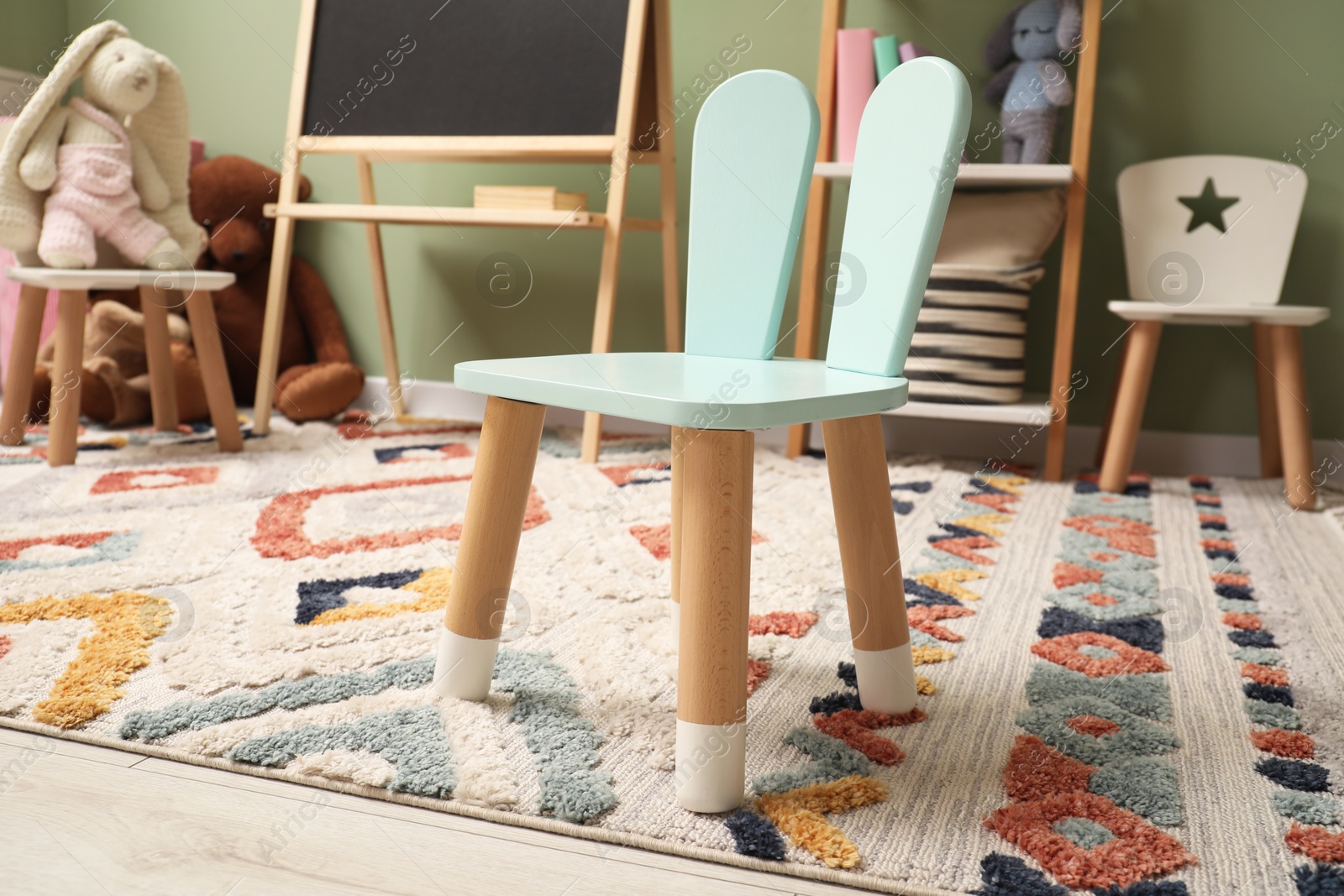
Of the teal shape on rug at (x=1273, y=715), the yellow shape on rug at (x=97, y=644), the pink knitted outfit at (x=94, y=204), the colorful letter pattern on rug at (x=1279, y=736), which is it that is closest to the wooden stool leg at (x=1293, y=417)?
the colorful letter pattern on rug at (x=1279, y=736)

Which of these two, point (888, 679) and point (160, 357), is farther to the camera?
point (160, 357)

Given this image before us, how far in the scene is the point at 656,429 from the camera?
2.20m

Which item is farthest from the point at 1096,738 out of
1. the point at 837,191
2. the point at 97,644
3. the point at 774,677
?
the point at 837,191

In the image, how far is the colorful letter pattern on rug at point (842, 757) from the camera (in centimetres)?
62

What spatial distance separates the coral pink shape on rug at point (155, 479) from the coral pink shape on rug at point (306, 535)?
0.61 feet

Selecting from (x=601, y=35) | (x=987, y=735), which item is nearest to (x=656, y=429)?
(x=601, y=35)

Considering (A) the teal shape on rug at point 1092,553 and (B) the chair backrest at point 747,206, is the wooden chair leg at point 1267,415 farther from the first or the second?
(B) the chair backrest at point 747,206

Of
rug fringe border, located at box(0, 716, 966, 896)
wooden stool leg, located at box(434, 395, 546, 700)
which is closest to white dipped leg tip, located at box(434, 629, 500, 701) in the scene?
wooden stool leg, located at box(434, 395, 546, 700)

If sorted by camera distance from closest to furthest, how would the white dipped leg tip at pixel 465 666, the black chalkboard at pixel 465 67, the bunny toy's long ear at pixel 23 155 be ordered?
the white dipped leg tip at pixel 465 666 < the bunny toy's long ear at pixel 23 155 < the black chalkboard at pixel 465 67

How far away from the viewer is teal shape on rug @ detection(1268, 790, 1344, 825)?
65 centimetres

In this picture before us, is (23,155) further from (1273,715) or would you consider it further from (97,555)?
(1273,715)

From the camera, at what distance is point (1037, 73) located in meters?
1.77

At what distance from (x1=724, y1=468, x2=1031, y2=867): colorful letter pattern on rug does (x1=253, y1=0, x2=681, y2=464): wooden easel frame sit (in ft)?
2.75

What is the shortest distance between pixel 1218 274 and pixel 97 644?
1.87 meters
